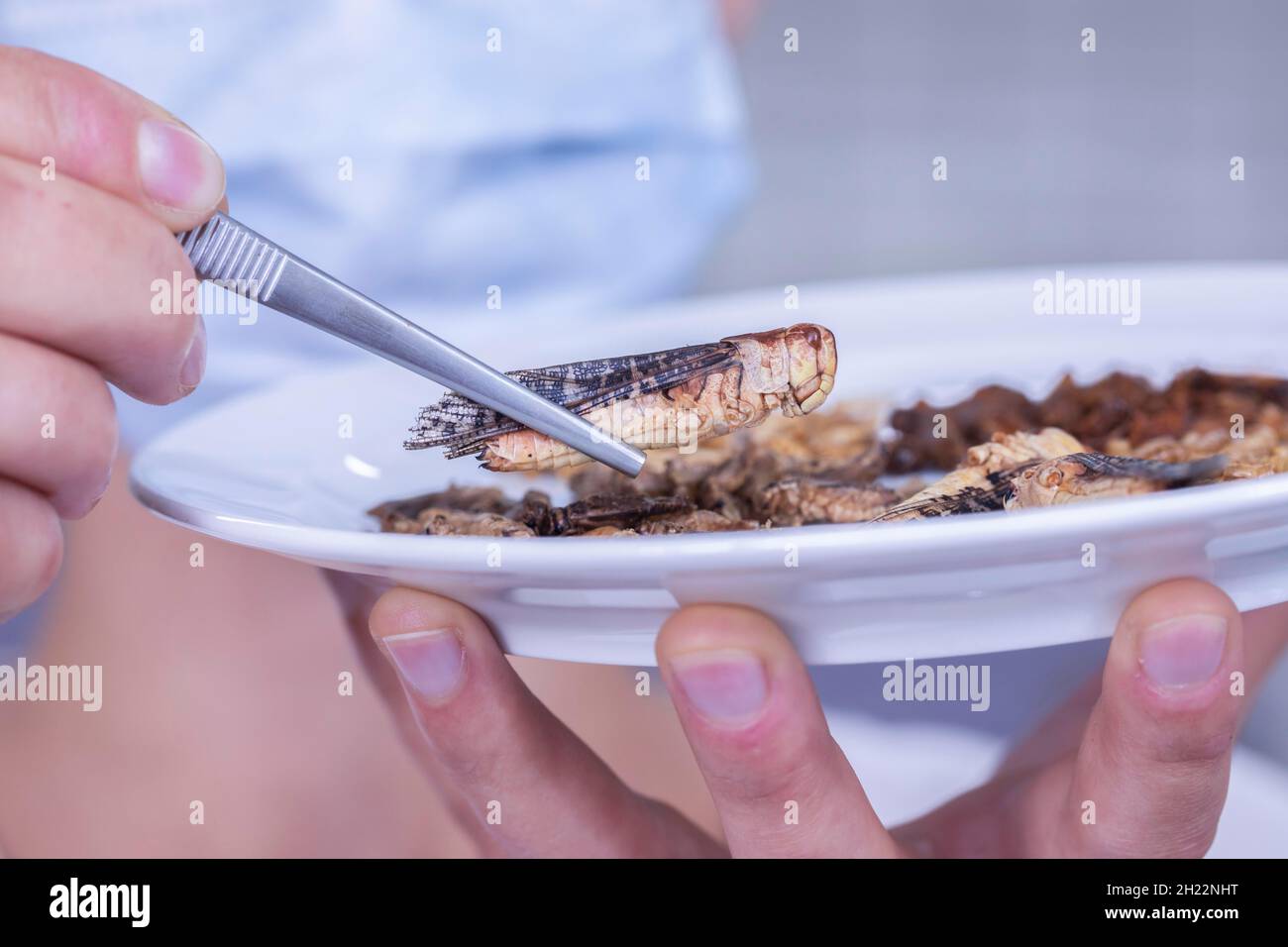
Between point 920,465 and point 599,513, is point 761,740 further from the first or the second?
point 920,465

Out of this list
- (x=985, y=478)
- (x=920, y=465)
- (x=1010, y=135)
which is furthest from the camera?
(x=1010, y=135)

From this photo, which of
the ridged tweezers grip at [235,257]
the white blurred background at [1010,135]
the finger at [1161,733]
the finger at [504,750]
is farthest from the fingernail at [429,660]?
the white blurred background at [1010,135]

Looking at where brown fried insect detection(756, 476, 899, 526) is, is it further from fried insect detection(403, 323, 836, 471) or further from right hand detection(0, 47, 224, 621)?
right hand detection(0, 47, 224, 621)

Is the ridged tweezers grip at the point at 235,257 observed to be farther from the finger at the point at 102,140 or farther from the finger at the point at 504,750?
the finger at the point at 504,750

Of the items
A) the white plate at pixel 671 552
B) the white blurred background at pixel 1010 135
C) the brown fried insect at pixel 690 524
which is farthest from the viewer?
the white blurred background at pixel 1010 135

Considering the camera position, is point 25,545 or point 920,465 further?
point 920,465

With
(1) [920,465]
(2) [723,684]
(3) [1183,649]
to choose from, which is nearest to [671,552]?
(2) [723,684]

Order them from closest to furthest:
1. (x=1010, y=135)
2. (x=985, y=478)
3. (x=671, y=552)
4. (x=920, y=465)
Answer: (x=671, y=552)
(x=985, y=478)
(x=920, y=465)
(x=1010, y=135)
